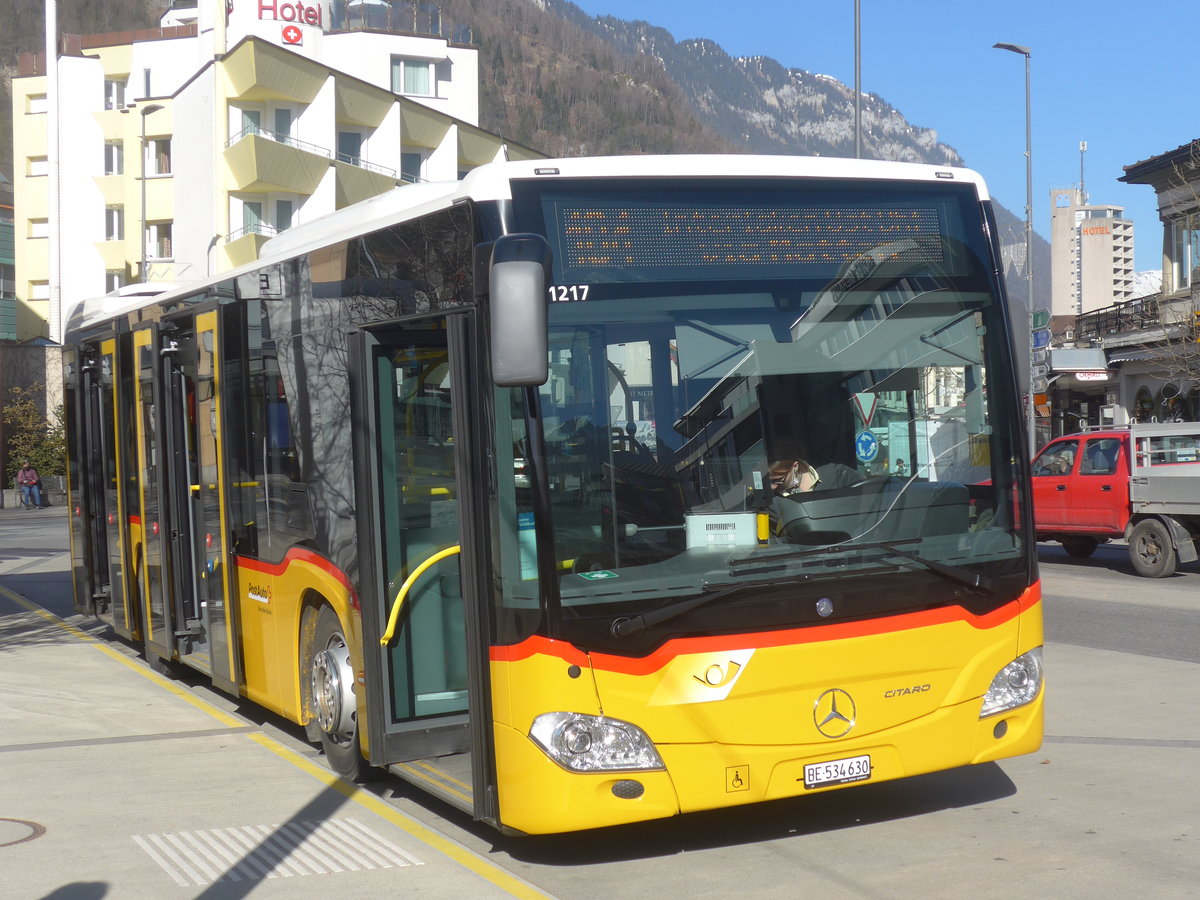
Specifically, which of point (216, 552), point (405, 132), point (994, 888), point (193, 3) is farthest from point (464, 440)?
point (193, 3)

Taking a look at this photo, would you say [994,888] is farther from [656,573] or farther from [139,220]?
[139,220]

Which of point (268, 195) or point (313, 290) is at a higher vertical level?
point (268, 195)

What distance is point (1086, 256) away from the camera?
7488 centimetres

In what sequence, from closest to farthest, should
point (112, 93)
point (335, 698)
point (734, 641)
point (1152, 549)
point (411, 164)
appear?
point (734, 641), point (335, 698), point (1152, 549), point (411, 164), point (112, 93)

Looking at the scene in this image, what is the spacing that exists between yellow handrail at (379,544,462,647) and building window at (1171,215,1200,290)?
112 ft

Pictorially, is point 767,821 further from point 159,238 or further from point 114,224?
point 114,224

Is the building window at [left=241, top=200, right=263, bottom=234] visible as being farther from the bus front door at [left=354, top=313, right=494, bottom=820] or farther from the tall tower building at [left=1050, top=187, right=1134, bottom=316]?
the bus front door at [left=354, top=313, right=494, bottom=820]

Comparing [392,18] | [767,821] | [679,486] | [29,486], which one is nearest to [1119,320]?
[29,486]

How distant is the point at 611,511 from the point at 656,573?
30cm

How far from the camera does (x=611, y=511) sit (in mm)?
5883

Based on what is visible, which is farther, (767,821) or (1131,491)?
(1131,491)

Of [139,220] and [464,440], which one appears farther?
[139,220]

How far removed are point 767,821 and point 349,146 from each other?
49.4 metres

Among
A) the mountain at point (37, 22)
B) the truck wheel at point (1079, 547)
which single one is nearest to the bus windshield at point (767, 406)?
the truck wheel at point (1079, 547)
